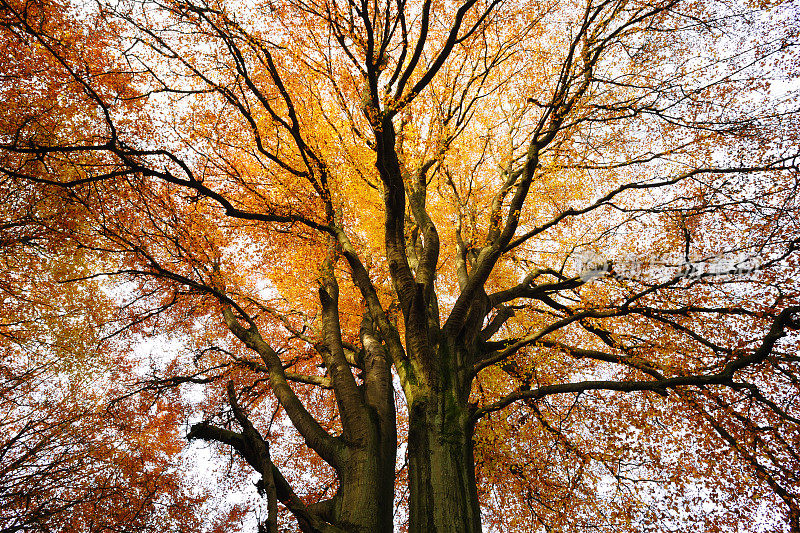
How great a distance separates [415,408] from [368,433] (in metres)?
0.71

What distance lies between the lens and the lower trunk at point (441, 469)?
4.05 meters

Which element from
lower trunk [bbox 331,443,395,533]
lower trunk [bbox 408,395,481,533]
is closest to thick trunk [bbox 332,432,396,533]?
lower trunk [bbox 331,443,395,533]

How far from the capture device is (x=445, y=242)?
1330 cm

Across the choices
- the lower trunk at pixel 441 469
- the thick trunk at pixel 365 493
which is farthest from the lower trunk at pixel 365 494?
the lower trunk at pixel 441 469

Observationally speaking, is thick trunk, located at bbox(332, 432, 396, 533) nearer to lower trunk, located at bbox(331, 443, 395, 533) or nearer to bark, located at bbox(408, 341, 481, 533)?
lower trunk, located at bbox(331, 443, 395, 533)

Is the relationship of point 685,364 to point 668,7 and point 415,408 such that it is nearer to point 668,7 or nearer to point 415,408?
point 415,408

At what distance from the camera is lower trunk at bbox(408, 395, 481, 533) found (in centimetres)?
405

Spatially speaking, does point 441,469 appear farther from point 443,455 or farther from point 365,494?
point 365,494

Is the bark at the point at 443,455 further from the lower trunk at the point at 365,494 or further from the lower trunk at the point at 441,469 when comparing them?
the lower trunk at the point at 365,494

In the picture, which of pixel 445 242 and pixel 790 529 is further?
pixel 445 242

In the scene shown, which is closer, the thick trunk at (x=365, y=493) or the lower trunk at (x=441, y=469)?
the lower trunk at (x=441, y=469)

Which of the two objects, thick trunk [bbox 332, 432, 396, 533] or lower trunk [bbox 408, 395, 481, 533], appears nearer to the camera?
lower trunk [bbox 408, 395, 481, 533]

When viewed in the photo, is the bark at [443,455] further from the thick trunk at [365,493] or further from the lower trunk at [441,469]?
the thick trunk at [365,493]

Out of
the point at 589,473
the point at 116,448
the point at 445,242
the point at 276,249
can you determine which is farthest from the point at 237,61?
the point at 589,473
